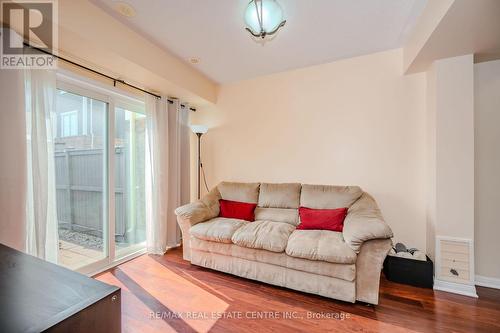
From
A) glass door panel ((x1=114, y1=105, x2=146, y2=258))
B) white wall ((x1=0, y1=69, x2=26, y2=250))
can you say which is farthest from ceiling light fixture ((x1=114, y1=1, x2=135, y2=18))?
glass door panel ((x1=114, y1=105, x2=146, y2=258))

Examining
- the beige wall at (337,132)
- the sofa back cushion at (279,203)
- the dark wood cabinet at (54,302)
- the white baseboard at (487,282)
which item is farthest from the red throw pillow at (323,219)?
the dark wood cabinet at (54,302)

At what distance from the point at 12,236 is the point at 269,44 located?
2.86 meters

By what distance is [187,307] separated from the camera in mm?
1825

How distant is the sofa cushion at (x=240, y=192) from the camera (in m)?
2.95

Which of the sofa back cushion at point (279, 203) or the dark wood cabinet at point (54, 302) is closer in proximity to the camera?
the dark wood cabinet at point (54, 302)

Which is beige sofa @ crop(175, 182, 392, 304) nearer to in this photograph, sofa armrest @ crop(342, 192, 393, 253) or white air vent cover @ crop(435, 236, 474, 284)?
sofa armrest @ crop(342, 192, 393, 253)

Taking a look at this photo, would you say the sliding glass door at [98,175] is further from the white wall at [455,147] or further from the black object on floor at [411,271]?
the white wall at [455,147]

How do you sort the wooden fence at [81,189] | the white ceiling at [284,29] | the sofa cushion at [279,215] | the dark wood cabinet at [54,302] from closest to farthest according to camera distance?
the dark wood cabinet at [54,302] < the white ceiling at [284,29] < the wooden fence at [81,189] < the sofa cushion at [279,215]

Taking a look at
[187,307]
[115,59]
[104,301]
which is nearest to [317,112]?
[115,59]

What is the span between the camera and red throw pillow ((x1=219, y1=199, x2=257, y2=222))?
276 cm

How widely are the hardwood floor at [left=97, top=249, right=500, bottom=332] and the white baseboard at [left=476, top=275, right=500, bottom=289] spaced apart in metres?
0.09

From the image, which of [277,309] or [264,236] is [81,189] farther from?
[277,309]

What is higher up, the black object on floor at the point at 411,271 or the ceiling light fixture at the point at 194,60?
the ceiling light fixture at the point at 194,60

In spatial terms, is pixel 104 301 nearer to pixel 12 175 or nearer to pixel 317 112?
pixel 12 175
